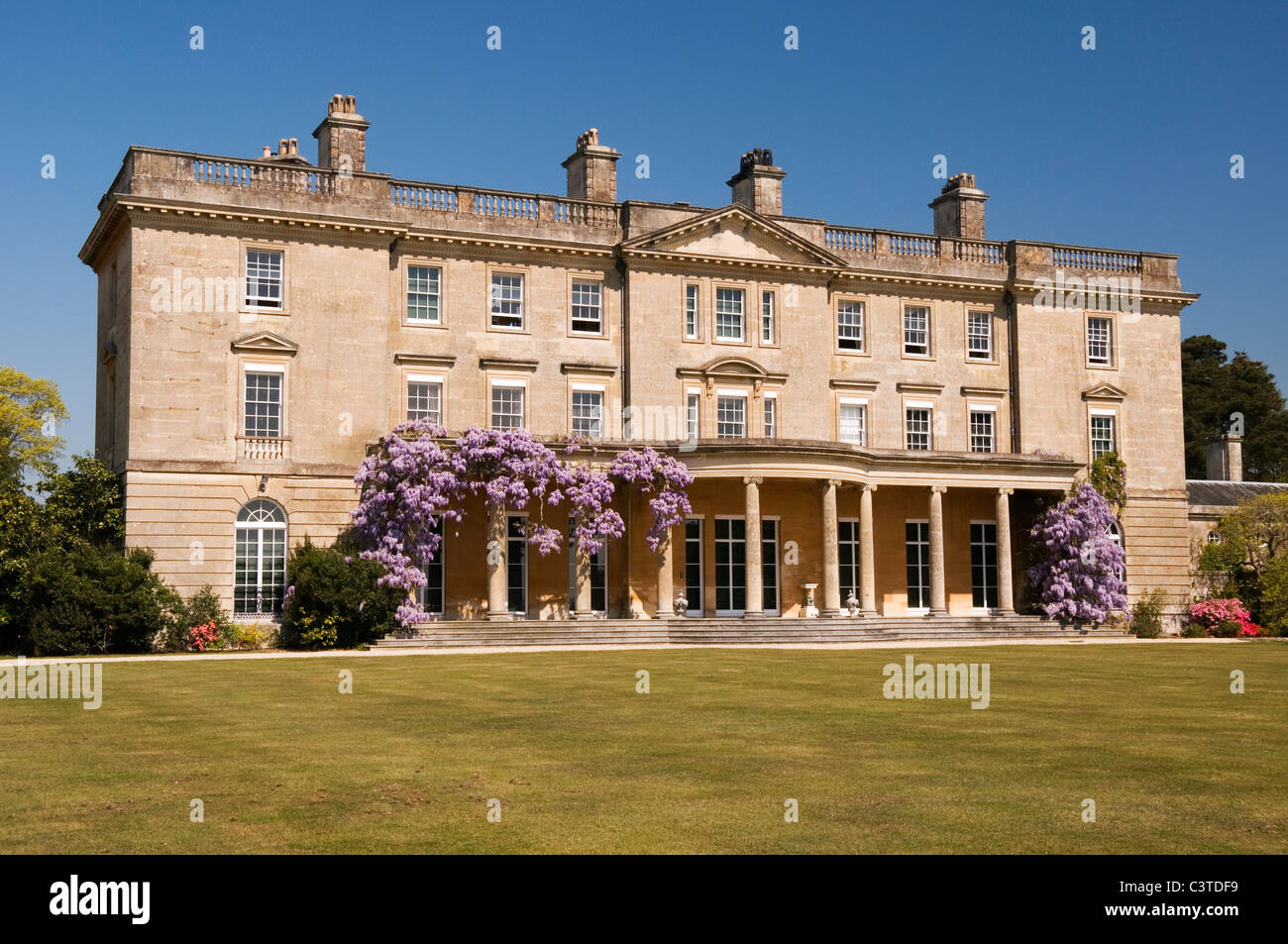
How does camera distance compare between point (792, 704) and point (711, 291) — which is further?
point (711, 291)

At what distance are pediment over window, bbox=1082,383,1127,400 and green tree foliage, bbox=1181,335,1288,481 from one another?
27115mm

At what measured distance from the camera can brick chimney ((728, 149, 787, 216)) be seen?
38625 millimetres

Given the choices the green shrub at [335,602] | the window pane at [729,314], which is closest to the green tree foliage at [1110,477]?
the window pane at [729,314]

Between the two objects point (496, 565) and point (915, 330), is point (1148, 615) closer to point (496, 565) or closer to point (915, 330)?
point (915, 330)

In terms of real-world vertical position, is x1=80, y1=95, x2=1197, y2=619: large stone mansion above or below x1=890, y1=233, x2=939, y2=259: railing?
below

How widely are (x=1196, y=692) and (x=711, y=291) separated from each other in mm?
22005

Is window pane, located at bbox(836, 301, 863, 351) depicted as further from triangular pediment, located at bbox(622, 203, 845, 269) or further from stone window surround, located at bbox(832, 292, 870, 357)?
triangular pediment, located at bbox(622, 203, 845, 269)

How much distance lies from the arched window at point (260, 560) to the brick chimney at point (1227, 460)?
1367 inches

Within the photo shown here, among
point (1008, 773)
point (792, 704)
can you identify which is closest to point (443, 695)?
point (792, 704)

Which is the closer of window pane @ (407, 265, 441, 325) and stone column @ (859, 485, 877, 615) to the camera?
window pane @ (407, 265, 441, 325)

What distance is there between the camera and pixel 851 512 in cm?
3844

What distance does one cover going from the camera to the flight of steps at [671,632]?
30.3 meters

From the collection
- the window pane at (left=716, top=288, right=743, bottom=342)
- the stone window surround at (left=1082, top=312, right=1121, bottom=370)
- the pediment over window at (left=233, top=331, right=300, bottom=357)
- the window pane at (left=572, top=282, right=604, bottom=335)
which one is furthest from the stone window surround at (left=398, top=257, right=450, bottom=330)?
the stone window surround at (left=1082, top=312, right=1121, bottom=370)
